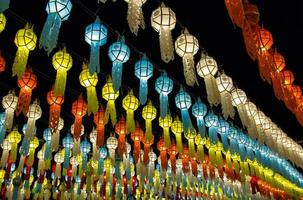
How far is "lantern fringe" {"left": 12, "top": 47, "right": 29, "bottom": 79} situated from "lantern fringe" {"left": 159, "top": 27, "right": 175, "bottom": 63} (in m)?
1.86

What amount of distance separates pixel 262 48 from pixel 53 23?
3.46m

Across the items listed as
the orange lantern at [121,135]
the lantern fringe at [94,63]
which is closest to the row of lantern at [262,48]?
the lantern fringe at [94,63]

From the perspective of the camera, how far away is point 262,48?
212 inches

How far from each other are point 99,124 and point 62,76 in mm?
2484

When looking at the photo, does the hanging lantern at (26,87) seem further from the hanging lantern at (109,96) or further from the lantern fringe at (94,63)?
the lantern fringe at (94,63)

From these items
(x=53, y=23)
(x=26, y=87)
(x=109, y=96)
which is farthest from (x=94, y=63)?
(x=26, y=87)

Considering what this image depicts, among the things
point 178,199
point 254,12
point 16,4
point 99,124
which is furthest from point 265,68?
point 178,199

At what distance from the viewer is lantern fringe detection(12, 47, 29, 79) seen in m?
4.07

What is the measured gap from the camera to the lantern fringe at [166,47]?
401 cm

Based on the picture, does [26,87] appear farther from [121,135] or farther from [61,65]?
[121,135]

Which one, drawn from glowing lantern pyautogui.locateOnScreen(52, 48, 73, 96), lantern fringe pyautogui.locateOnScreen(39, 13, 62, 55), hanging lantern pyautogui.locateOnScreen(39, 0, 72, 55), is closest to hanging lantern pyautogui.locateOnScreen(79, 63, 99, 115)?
glowing lantern pyautogui.locateOnScreen(52, 48, 73, 96)

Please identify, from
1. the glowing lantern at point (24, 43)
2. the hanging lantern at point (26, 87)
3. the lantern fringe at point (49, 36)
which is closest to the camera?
the lantern fringe at point (49, 36)

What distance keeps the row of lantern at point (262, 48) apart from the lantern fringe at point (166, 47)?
34.8 inches

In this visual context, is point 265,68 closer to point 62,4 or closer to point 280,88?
point 280,88
